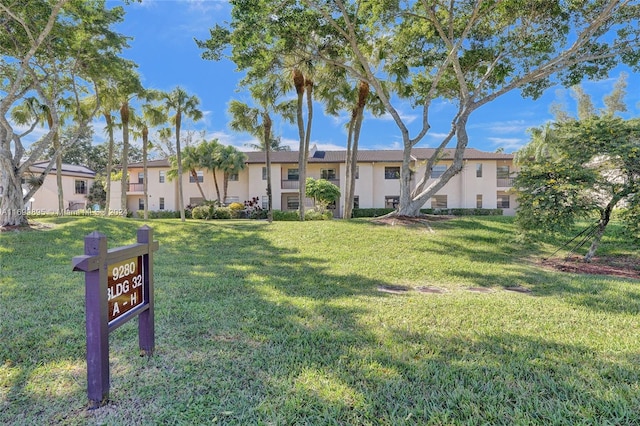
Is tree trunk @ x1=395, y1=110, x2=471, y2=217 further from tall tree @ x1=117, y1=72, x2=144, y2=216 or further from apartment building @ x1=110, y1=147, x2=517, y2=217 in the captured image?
apartment building @ x1=110, y1=147, x2=517, y2=217

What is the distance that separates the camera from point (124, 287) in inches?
115

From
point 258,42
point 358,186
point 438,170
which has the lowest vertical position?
point 358,186

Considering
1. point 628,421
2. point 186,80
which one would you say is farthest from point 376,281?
point 186,80

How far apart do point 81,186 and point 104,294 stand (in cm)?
3962

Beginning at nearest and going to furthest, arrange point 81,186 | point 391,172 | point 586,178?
1. point 586,178
2. point 391,172
3. point 81,186

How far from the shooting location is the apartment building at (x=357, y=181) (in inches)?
1130

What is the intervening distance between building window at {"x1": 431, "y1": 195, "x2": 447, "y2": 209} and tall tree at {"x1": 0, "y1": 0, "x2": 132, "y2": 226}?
2428 cm

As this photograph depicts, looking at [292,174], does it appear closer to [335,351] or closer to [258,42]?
[258,42]

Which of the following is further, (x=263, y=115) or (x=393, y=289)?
(x=263, y=115)

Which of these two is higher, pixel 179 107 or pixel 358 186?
pixel 179 107

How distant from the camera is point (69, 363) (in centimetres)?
330

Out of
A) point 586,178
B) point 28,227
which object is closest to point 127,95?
point 28,227

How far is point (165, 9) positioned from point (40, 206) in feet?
95.1

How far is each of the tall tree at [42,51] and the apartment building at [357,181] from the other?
619 inches
